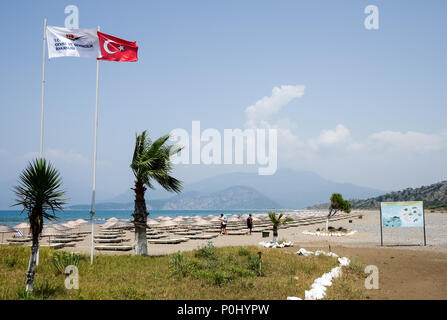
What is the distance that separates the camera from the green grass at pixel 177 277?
30.0ft

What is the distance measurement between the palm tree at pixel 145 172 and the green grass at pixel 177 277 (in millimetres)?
1646

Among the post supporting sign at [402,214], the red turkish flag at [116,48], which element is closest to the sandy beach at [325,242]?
the post supporting sign at [402,214]

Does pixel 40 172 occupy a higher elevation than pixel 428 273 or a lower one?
higher

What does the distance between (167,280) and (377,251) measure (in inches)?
515

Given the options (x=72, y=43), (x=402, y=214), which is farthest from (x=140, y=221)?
(x=402, y=214)

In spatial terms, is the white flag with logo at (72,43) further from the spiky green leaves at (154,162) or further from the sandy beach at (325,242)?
the sandy beach at (325,242)

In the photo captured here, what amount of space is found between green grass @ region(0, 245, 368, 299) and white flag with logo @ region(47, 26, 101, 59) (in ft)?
27.0

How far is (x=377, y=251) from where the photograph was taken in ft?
62.5

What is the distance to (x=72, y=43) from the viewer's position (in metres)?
14.7

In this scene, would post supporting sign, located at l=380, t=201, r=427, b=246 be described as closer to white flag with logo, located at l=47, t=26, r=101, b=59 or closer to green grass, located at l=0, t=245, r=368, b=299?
green grass, located at l=0, t=245, r=368, b=299

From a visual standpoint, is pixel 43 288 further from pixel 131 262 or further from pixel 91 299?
pixel 131 262
